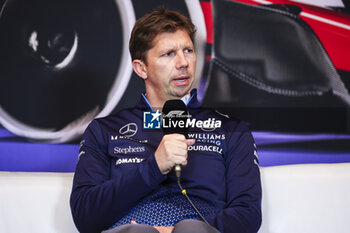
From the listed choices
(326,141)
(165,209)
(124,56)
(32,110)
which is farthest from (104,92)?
(326,141)

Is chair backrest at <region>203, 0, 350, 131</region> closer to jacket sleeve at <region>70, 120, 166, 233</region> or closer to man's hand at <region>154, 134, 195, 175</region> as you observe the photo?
jacket sleeve at <region>70, 120, 166, 233</region>

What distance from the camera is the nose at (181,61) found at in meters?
1.63

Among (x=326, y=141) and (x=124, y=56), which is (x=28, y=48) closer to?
(x=124, y=56)

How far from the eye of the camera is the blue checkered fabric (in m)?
1.48

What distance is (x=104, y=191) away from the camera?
1429mm

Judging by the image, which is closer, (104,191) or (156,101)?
(104,191)

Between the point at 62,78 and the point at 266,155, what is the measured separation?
1.11 metres

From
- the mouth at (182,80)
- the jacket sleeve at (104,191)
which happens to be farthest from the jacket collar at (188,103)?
the jacket sleeve at (104,191)

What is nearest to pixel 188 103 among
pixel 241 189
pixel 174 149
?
pixel 241 189

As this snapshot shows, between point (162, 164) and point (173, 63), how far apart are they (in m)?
0.47

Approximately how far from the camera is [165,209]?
149 centimetres

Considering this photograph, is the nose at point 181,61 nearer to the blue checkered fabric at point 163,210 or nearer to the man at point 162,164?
the man at point 162,164

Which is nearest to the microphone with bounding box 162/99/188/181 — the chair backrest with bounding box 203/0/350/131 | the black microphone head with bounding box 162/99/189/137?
the black microphone head with bounding box 162/99/189/137

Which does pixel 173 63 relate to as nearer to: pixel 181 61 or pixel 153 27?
pixel 181 61
